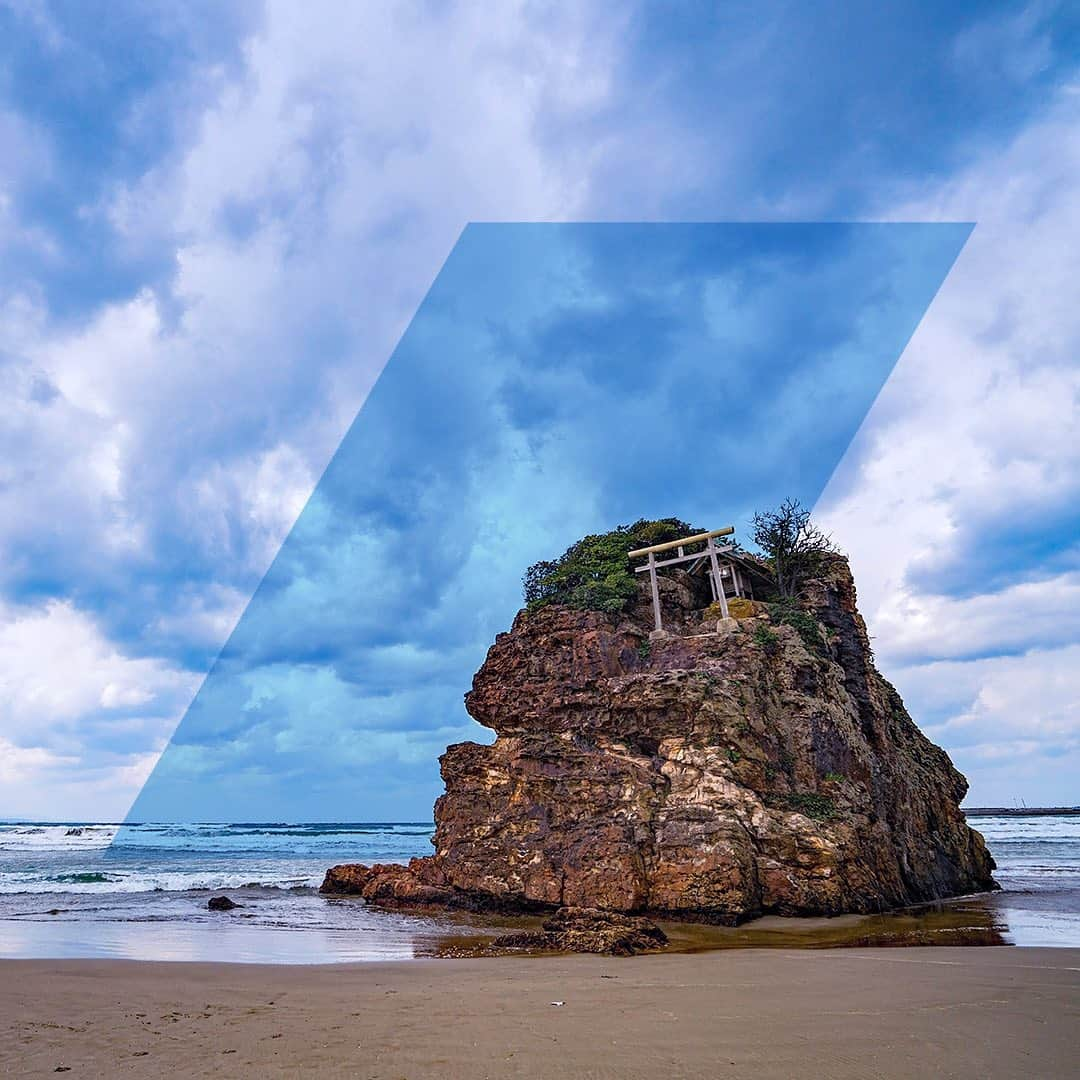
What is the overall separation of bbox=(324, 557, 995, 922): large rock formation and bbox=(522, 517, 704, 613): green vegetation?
851mm

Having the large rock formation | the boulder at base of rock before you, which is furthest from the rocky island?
the boulder at base of rock

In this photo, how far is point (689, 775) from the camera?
16047 mm

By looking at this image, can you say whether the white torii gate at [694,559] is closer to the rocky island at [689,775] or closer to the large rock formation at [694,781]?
the rocky island at [689,775]

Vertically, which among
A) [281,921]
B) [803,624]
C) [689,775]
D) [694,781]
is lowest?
[281,921]

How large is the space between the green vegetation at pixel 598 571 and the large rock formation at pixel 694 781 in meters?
0.85

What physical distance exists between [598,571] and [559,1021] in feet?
Answer: 62.9

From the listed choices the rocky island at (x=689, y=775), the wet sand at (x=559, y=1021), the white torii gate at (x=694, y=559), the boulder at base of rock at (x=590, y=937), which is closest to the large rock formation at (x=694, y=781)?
the rocky island at (x=689, y=775)

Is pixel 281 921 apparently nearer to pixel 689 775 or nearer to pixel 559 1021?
pixel 689 775

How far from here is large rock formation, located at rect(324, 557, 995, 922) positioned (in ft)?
48.3

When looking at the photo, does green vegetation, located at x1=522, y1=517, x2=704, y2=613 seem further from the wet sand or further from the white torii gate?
the wet sand

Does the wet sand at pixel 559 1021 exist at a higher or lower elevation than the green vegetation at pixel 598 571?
lower

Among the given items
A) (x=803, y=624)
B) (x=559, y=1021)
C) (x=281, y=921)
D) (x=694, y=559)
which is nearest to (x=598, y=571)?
(x=694, y=559)

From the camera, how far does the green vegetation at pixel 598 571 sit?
910 inches

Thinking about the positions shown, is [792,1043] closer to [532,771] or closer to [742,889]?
[742,889]
